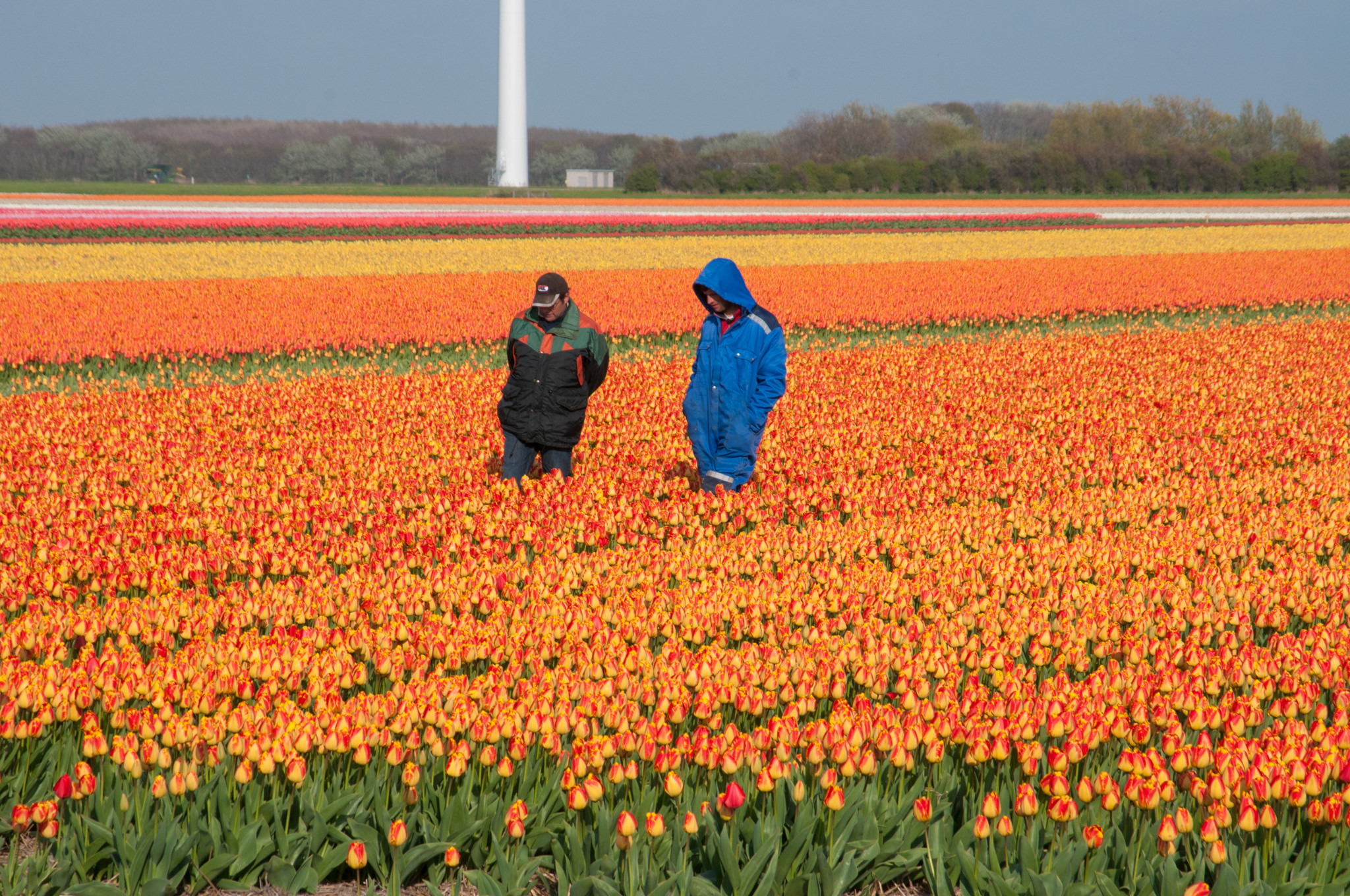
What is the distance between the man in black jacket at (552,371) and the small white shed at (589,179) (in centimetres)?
12680

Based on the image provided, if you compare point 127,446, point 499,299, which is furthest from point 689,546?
point 499,299

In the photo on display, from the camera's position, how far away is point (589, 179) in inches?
5217

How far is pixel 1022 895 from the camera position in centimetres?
379

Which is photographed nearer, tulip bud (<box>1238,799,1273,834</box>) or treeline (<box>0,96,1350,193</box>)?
tulip bud (<box>1238,799,1273,834</box>)

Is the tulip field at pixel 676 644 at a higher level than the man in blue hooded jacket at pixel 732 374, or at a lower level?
lower

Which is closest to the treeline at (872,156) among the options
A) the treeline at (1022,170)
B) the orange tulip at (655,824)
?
the treeline at (1022,170)

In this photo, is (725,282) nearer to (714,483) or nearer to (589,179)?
(714,483)

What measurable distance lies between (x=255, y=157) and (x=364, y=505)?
163715mm

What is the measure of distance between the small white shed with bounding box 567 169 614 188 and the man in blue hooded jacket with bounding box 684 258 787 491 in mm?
127138

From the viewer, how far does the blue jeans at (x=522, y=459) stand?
8.96m

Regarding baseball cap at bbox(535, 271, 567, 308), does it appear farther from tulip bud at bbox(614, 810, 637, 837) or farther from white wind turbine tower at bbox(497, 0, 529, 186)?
white wind turbine tower at bbox(497, 0, 529, 186)

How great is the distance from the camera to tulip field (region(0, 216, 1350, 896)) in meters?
4.00

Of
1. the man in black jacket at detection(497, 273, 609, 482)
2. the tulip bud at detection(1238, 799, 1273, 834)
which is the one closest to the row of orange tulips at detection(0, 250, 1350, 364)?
the man in black jacket at detection(497, 273, 609, 482)

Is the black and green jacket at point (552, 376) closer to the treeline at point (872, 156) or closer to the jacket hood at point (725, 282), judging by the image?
the jacket hood at point (725, 282)
